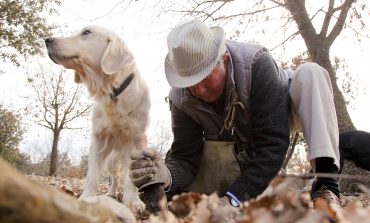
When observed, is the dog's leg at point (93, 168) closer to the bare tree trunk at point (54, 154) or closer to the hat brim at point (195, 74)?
the hat brim at point (195, 74)

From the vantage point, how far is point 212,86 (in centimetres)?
307

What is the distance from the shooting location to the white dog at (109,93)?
430cm

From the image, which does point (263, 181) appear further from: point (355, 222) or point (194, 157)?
point (355, 222)

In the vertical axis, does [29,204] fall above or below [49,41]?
below

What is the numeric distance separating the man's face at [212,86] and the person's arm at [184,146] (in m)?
0.48

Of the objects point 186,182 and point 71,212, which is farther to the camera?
point 186,182

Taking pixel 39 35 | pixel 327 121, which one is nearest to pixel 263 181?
pixel 327 121

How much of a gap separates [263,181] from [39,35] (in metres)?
15.1

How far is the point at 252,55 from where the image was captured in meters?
3.18

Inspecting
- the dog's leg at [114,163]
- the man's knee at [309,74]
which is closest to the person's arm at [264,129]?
the man's knee at [309,74]

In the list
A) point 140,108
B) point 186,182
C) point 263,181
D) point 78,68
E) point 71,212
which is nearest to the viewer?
point 71,212

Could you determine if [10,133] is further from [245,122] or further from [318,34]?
[245,122]

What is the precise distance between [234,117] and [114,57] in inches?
70.9

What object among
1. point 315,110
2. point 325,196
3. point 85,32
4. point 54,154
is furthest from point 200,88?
point 54,154
